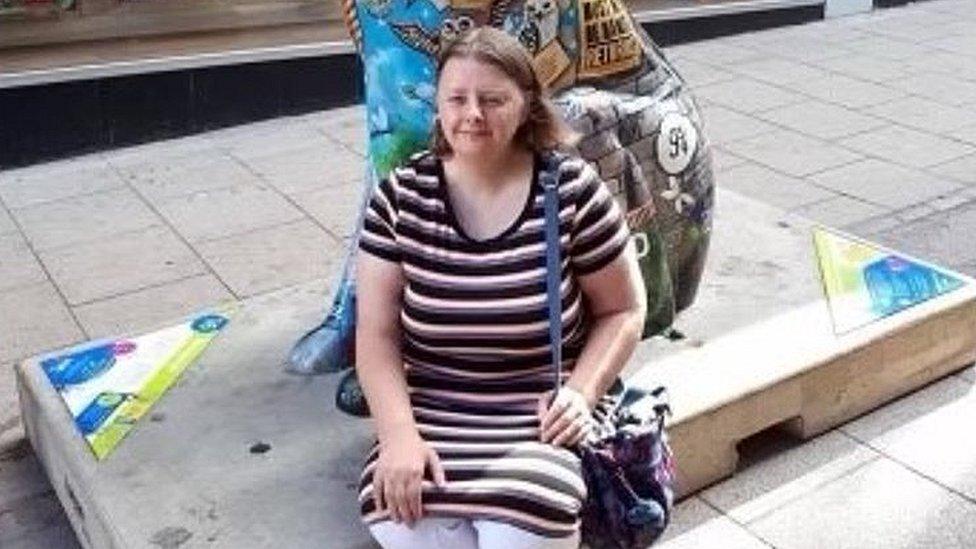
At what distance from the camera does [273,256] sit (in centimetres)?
466

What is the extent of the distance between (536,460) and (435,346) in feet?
0.99

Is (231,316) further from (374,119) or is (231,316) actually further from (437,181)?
(437,181)

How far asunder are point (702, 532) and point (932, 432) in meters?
0.83

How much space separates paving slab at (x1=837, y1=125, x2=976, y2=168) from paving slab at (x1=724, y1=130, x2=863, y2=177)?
12 centimetres

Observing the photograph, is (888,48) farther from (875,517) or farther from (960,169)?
(875,517)

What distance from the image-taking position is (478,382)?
92.0 inches

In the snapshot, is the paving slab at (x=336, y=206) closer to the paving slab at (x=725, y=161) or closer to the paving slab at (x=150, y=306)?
the paving slab at (x=150, y=306)

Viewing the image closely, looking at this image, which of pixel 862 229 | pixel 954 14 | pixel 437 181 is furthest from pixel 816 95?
pixel 437 181

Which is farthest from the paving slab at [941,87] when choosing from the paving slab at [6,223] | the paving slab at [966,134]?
the paving slab at [6,223]

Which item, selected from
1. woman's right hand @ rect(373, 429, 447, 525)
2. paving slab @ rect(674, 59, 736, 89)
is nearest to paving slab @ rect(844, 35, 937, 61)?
paving slab @ rect(674, 59, 736, 89)

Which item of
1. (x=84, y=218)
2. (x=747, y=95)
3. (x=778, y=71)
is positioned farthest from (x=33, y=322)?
(x=778, y=71)

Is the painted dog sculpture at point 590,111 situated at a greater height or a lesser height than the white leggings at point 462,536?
greater

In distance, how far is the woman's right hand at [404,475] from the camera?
216cm

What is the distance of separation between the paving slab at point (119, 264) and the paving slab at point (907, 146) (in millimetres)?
3206
